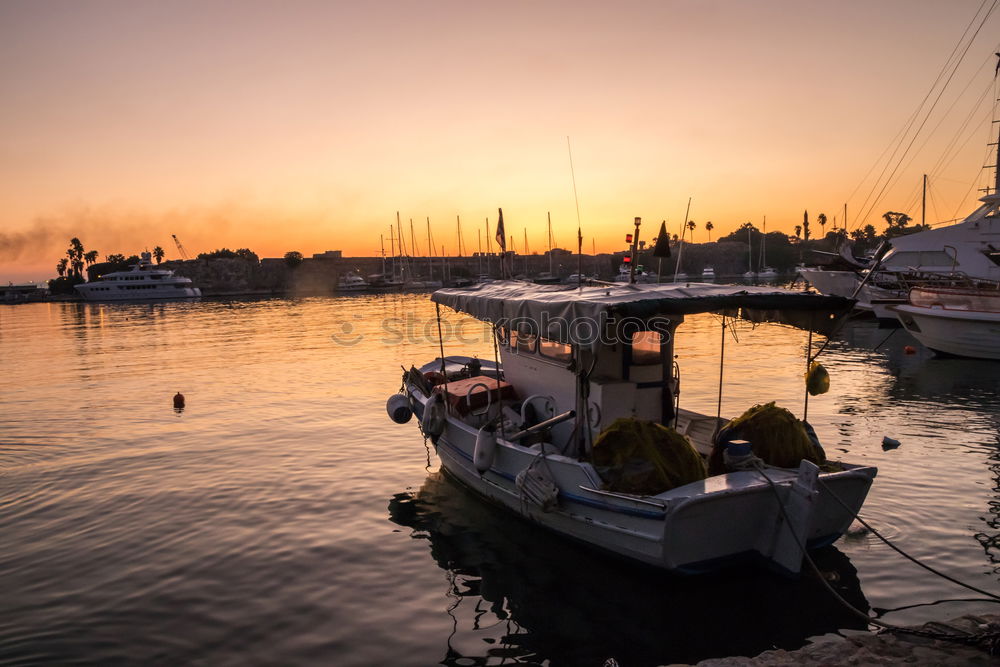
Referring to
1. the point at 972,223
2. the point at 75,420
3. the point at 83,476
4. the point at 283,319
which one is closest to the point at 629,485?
the point at 83,476

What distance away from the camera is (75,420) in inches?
804

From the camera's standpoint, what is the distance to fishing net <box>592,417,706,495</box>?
8315 millimetres

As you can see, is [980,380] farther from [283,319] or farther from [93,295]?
[93,295]

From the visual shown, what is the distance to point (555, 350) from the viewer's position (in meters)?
11.2

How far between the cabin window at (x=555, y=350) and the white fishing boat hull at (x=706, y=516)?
6.61 feet

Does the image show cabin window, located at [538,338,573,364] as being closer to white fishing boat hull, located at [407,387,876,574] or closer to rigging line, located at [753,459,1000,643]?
white fishing boat hull, located at [407,387,876,574]

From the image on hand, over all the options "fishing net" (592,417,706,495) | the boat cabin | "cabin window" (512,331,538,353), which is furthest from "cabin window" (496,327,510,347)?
"fishing net" (592,417,706,495)

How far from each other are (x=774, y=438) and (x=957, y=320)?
2403cm

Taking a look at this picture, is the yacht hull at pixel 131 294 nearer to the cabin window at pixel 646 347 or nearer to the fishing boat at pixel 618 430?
the fishing boat at pixel 618 430

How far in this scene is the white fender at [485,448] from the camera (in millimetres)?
10430

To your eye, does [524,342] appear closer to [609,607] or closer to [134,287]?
[609,607]

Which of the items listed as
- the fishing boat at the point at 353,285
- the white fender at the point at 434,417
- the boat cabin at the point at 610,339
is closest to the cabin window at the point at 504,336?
the boat cabin at the point at 610,339

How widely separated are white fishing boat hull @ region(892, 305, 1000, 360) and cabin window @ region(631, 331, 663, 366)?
2364 cm

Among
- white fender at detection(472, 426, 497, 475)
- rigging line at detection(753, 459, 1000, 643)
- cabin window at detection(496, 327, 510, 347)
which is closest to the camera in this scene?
rigging line at detection(753, 459, 1000, 643)
